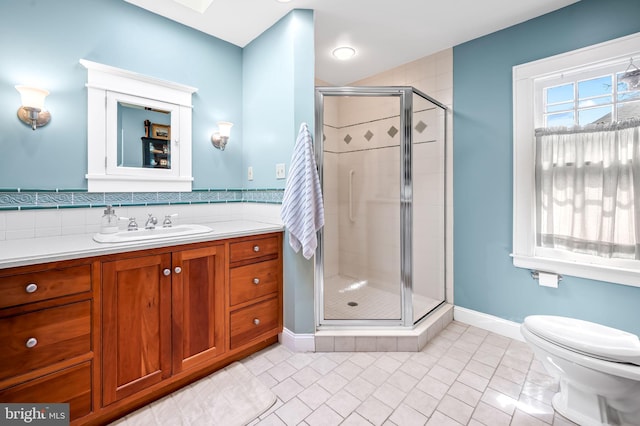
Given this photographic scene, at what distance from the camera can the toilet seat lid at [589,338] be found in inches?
49.0

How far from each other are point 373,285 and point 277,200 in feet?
3.94

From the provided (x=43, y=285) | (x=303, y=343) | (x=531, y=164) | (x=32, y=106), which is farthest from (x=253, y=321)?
(x=531, y=164)

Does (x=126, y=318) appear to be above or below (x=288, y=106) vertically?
below

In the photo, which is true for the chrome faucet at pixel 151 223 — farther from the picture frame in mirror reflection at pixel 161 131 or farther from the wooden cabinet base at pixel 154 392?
the wooden cabinet base at pixel 154 392

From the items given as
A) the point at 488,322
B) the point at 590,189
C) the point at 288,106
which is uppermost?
the point at 288,106

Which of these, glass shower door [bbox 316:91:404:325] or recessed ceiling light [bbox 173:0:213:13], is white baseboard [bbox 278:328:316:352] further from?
recessed ceiling light [bbox 173:0:213:13]

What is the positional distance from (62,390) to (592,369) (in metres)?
2.41

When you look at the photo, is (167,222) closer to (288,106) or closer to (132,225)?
(132,225)

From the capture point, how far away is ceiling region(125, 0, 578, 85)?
6.44 ft

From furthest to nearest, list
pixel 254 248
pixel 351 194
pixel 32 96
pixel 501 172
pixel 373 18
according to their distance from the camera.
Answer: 1. pixel 351 194
2. pixel 501 172
3. pixel 373 18
4. pixel 254 248
5. pixel 32 96

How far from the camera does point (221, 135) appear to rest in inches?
93.1

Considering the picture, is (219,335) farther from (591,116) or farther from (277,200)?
(591,116)

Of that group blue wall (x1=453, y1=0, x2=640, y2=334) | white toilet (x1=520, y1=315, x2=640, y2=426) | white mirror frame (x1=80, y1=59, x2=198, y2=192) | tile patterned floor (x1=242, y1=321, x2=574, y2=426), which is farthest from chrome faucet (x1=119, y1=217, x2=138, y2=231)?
blue wall (x1=453, y1=0, x2=640, y2=334)

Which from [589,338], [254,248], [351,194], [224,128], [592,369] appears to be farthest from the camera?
[351,194]
